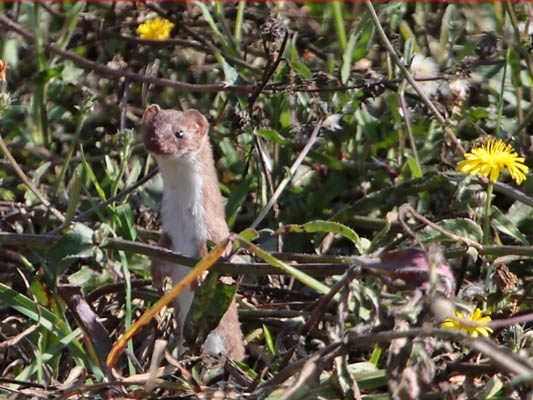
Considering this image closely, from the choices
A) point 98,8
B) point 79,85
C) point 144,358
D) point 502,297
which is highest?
point 98,8

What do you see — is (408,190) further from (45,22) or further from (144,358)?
(45,22)

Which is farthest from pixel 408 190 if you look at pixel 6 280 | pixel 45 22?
pixel 45 22

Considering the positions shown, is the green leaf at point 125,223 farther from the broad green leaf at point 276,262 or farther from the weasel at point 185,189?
the broad green leaf at point 276,262

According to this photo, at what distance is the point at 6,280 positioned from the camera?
3.62m

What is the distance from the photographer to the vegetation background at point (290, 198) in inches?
96.9

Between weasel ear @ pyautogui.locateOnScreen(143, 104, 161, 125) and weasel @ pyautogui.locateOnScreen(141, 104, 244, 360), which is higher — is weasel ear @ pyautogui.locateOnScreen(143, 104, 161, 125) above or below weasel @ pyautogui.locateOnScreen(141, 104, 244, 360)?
above

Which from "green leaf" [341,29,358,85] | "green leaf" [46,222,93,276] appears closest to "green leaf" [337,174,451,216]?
"green leaf" [341,29,358,85]

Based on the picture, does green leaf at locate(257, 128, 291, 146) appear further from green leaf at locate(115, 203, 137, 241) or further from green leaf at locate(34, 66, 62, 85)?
green leaf at locate(34, 66, 62, 85)

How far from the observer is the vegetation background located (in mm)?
2461

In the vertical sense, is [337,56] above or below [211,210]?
above

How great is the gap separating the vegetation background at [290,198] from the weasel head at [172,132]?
13 centimetres

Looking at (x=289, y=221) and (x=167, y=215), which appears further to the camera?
(x=289, y=221)

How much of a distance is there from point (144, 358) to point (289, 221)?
93cm

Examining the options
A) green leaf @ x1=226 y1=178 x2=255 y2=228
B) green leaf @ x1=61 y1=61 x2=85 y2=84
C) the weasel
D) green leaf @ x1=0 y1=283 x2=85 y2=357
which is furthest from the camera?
green leaf @ x1=61 y1=61 x2=85 y2=84
